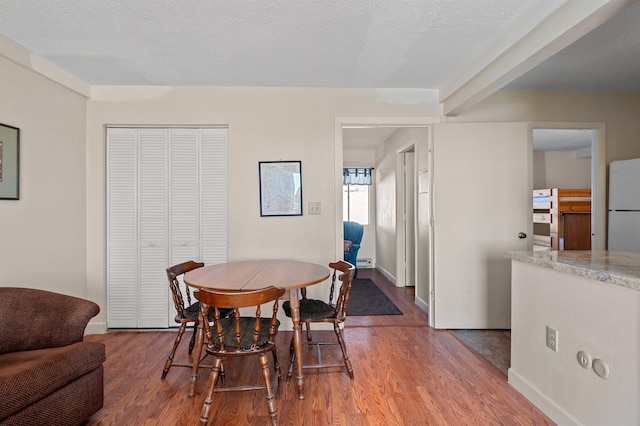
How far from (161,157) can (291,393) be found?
2484 mm

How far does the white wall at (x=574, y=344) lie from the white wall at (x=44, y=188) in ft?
11.7

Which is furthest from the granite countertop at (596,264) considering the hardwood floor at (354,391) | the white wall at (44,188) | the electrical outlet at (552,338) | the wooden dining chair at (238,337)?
the white wall at (44,188)

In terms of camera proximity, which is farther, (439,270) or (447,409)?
(439,270)

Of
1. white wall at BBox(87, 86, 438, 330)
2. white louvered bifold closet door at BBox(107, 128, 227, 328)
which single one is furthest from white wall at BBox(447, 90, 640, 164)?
white louvered bifold closet door at BBox(107, 128, 227, 328)

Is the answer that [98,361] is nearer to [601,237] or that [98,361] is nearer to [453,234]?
[453,234]

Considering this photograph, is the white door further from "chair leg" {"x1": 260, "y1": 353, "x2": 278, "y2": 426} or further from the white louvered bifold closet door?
the white louvered bifold closet door

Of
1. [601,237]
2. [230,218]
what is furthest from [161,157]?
[601,237]

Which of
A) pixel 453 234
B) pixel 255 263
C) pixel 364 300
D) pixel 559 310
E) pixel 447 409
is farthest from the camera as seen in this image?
pixel 364 300

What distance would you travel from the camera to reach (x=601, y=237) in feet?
11.0

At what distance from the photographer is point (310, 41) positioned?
2.42 m

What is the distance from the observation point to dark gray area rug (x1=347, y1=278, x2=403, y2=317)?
3848 mm

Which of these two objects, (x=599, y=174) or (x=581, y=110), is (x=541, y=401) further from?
(x=581, y=110)

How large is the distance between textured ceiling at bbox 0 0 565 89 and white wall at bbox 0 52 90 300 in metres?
0.30

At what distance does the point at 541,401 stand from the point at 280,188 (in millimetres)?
2546
